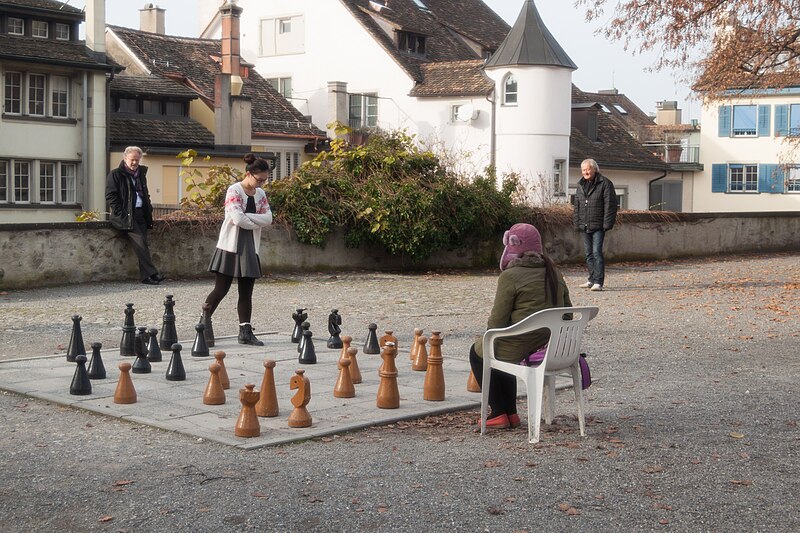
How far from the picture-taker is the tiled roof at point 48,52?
37.7 meters

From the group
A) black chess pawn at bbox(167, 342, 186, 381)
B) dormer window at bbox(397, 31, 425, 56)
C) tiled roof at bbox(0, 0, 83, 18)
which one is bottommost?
black chess pawn at bbox(167, 342, 186, 381)

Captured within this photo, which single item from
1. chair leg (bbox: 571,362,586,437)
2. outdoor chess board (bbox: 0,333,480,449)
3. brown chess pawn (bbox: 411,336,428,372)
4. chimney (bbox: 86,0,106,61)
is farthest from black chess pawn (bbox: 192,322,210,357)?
chimney (bbox: 86,0,106,61)

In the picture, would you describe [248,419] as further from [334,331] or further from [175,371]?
[334,331]

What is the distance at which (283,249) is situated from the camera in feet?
69.7

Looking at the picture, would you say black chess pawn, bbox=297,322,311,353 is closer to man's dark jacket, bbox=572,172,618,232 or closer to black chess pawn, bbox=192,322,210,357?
black chess pawn, bbox=192,322,210,357

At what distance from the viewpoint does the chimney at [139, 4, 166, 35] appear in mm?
57562

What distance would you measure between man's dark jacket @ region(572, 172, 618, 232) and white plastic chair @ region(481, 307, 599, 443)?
1101 cm

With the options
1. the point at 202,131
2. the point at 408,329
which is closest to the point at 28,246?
the point at 408,329

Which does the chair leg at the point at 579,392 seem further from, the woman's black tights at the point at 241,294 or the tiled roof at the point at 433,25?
the tiled roof at the point at 433,25

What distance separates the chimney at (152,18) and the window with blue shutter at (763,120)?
104 feet

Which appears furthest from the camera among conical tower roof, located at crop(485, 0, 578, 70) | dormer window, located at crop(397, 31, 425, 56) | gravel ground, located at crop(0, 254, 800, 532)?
dormer window, located at crop(397, 31, 425, 56)

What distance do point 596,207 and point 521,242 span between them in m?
11.1

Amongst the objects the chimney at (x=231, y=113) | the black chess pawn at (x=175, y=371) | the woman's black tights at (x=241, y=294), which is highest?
the chimney at (x=231, y=113)

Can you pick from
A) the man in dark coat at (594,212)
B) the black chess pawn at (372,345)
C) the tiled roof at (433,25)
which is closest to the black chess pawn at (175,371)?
the black chess pawn at (372,345)
